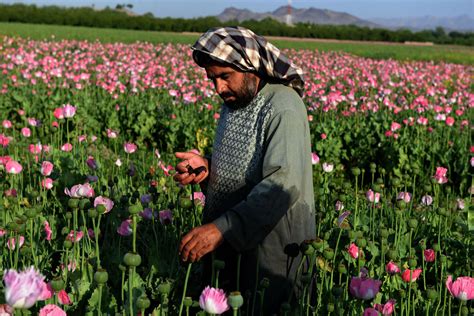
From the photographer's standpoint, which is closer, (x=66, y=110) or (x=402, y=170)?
(x=66, y=110)

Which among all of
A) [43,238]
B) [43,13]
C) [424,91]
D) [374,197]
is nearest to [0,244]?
[43,238]

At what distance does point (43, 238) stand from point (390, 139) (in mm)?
3590

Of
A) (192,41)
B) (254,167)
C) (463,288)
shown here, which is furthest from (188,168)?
(192,41)

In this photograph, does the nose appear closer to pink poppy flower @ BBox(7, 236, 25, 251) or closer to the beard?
the beard

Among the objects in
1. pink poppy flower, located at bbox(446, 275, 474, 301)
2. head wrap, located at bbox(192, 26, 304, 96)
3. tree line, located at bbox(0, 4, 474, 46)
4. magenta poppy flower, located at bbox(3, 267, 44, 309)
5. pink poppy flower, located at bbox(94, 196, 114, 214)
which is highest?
tree line, located at bbox(0, 4, 474, 46)

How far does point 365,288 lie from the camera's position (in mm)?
1932

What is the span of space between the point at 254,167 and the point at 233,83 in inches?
12.6

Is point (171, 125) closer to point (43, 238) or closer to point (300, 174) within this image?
point (43, 238)

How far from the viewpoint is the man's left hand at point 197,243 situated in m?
1.99

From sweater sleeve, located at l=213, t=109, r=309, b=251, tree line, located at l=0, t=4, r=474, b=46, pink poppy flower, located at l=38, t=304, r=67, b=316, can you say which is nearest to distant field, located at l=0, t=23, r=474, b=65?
tree line, located at l=0, t=4, r=474, b=46

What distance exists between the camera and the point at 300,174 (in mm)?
2193

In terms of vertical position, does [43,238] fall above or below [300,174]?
below

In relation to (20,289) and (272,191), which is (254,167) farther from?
(20,289)

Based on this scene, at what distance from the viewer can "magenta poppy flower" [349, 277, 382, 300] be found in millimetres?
1928
